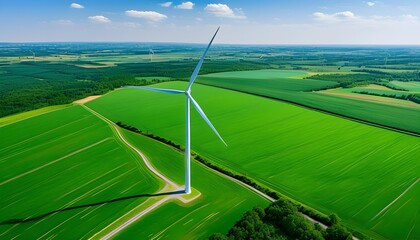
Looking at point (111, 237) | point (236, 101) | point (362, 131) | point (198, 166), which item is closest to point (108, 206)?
point (111, 237)

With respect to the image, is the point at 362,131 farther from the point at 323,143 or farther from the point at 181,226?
the point at 181,226

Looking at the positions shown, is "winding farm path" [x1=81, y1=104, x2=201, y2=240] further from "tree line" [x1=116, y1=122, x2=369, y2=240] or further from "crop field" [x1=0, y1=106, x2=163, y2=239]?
"tree line" [x1=116, y1=122, x2=369, y2=240]

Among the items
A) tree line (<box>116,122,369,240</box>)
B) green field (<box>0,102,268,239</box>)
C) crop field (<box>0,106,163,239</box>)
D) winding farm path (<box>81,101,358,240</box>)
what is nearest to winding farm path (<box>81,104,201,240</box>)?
winding farm path (<box>81,101,358,240</box>)

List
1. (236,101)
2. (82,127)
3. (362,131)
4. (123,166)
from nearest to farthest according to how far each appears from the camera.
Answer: (123,166) → (362,131) → (82,127) → (236,101)

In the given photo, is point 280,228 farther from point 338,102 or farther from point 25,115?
point 25,115

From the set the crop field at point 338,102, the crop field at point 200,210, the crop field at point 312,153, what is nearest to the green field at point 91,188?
the crop field at point 200,210
